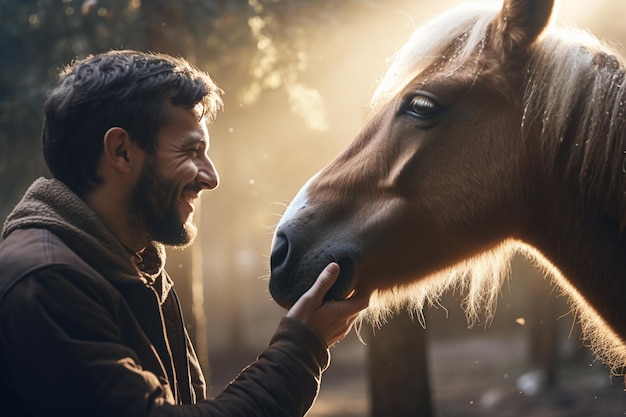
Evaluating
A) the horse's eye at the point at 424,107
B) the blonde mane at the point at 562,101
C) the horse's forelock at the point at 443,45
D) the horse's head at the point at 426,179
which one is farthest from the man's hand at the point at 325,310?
the horse's forelock at the point at 443,45

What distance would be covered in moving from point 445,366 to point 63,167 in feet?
47.3

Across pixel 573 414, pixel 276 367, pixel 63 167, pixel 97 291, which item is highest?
pixel 63 167

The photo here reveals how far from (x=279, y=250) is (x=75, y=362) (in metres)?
0.97

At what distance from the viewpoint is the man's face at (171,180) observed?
87.4 inches

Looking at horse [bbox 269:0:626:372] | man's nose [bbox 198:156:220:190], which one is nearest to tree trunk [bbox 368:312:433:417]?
horse [bbox 269:0:626:372]

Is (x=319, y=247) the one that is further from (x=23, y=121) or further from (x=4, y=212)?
(x=4, y=212)

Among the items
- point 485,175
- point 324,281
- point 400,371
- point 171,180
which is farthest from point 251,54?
point 324,281

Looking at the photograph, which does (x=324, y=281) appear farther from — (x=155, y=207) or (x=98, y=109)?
(x=98, y=109)

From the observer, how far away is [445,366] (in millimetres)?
15531

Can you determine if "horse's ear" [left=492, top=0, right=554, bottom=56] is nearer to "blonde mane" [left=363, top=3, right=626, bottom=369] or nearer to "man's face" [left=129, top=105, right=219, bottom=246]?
"blonde mane" [left=363, top=3, right=626, bottom=369]

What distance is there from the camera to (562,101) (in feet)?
7.80

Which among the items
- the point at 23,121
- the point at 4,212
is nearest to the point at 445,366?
the point at 4,212

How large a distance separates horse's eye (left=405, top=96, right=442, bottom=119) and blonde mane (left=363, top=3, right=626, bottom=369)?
15cm

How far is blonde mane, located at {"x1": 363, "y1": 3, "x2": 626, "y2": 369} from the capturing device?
232cm
